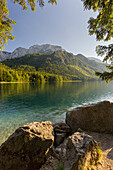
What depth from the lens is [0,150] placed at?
567 cm

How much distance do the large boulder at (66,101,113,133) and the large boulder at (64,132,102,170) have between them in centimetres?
475

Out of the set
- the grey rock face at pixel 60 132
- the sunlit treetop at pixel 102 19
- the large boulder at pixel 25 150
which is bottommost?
the grey rock face at pixel 60 132

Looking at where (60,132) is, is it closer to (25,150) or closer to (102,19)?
(25,150)

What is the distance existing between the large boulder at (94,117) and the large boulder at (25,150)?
16.7 feet

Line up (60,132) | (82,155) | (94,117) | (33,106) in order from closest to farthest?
(82,155), (60,132), (94,117), (33,106)

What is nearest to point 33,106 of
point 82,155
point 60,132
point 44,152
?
point 60,132

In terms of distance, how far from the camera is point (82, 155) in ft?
14.6

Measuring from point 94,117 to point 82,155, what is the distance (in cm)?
649

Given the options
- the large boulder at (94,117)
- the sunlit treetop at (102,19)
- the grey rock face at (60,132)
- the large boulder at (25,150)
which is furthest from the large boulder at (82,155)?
the sunlit treetop at (102,19)

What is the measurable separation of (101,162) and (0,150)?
644 centimetres

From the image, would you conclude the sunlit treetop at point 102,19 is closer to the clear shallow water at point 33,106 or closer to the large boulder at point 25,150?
the large boulder at point 25,150

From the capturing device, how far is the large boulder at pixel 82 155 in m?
4.34

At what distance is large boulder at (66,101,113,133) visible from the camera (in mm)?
10039

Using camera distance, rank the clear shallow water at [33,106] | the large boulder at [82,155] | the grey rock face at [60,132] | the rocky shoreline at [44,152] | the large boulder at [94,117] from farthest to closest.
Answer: the clear shallow water at [33,106]
the large boulder at [94,117]
the grey rock face at [60,132]
the rocky shoreline at [44,152]
the large boulder at [82,155]
